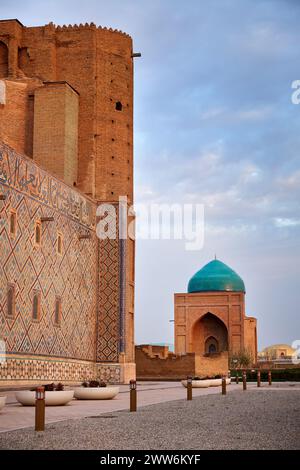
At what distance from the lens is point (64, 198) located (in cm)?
1795

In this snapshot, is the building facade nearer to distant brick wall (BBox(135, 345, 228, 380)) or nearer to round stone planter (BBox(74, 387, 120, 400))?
distant brick wall (BBox(135, 345, 228, 380))

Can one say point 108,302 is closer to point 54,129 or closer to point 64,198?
point 64,198

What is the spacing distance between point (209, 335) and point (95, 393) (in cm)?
2886

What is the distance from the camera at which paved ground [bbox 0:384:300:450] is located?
16.0 ft

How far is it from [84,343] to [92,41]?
9413 mm

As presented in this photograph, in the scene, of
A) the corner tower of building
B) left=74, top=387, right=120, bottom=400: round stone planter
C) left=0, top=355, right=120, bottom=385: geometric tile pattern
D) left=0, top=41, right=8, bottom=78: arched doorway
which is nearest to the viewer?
left=74, top=387, right=120, bottom=400: round stone planter

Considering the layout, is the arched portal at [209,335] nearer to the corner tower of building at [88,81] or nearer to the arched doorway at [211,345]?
the arched doorway at [211,345]

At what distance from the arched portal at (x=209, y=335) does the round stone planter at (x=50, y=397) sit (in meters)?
29.6

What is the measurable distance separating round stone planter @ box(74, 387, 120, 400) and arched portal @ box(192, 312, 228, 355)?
27930mm

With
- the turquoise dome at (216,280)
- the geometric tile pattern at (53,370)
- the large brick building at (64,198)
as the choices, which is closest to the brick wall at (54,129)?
the large brick building at (64,198)

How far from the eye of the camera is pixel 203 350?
39.0 m

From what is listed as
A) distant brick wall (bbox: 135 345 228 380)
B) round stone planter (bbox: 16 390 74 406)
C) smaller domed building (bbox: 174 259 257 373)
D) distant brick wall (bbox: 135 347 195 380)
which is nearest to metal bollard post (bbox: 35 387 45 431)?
round stone planter (bbox: 16 390 74 406)
